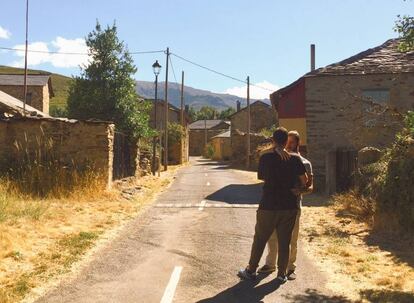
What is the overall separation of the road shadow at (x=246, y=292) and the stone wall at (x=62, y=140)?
29.9 feet

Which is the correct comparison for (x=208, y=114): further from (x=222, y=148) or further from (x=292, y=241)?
(x=292, y=241)

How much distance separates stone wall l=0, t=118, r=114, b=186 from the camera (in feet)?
46.7

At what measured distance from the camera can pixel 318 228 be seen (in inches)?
424

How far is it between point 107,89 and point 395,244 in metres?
15.3

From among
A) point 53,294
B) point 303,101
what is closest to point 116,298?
point 53,294

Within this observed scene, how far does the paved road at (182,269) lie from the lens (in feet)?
18.5

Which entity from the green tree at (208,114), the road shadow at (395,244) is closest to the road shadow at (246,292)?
the road shadow at (395,244)

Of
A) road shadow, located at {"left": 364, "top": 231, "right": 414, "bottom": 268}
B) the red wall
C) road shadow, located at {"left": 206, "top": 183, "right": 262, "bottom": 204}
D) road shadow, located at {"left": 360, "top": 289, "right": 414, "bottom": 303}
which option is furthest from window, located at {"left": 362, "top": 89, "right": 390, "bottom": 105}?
road shadow, located at {"left": 360, "top": 289, "right": 414, "bottom": 303}

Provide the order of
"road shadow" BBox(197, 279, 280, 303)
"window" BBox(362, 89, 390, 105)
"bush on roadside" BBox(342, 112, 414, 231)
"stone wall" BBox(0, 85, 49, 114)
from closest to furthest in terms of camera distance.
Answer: "road shadow" BBox(197, 279, 280, 303) < "bush on roadside" BBox(342, 112, 414, 231) < "window" BBox(362, 89, 390, 105) < "stone wall" BBox(0, 85, 49, 114)

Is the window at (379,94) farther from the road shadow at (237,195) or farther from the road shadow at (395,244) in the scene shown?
the road shadow at (395,244)

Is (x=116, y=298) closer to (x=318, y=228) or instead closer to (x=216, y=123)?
(x=318, y=228)

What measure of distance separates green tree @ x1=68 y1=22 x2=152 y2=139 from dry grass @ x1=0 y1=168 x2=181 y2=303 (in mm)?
6811

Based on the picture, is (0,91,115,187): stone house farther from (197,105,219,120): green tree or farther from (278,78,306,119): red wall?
(197,105,219,120): green tree

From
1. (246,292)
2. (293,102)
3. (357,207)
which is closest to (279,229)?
(246,292)
